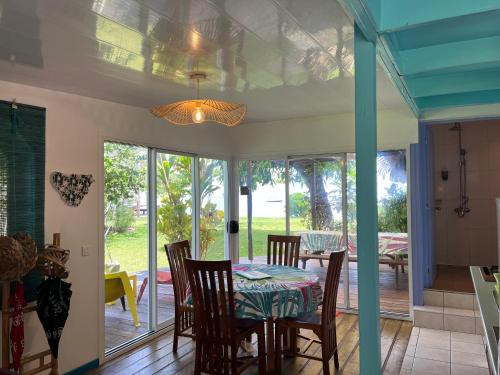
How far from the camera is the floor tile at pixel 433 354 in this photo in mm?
3404

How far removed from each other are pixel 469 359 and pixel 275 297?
6.23 ft

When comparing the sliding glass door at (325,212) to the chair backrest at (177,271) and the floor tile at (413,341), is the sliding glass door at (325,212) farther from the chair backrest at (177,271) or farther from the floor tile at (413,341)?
the chair backrest at (177,271)

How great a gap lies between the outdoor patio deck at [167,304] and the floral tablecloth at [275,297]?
1.55 metres

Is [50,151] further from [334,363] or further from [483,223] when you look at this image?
[483,223]

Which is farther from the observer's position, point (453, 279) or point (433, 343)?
point (453, 279)

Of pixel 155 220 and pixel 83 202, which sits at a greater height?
pixel 83 202

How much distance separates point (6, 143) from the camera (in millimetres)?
2840

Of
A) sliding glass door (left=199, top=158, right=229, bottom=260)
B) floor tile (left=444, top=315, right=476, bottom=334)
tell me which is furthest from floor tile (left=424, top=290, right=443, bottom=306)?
sliding glass door (left=199, top=158, right=229, bottom=260)

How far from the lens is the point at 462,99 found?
3.82 m

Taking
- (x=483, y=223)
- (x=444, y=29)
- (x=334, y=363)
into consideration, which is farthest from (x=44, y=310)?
(x=483, y=223)

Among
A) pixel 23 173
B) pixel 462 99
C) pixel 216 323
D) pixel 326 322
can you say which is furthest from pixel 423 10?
pixel 23 173

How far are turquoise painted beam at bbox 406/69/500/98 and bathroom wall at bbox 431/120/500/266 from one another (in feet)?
9.39

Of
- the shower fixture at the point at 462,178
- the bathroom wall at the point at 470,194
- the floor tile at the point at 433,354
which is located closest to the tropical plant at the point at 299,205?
the floor tile at the point at 433,354

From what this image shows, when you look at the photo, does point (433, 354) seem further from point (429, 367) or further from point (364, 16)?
point (364, 16)
